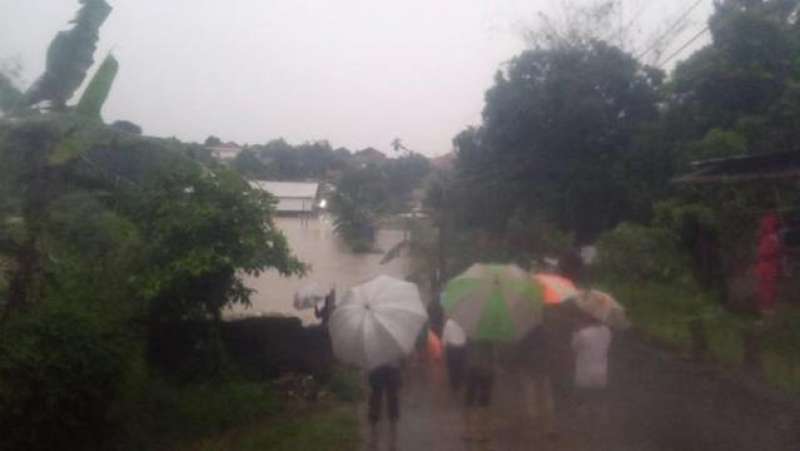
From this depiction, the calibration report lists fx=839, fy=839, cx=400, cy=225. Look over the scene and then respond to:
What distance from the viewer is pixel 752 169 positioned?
13.2 m

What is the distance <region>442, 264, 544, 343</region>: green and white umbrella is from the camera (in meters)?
7.70

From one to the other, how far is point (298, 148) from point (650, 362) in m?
31.0

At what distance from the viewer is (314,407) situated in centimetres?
1023

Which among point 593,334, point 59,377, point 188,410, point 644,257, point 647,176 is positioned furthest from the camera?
point 647,176

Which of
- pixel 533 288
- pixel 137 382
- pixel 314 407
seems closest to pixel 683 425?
pixel 533 288

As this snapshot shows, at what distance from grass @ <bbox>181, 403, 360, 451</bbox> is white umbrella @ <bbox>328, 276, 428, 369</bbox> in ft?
3.25

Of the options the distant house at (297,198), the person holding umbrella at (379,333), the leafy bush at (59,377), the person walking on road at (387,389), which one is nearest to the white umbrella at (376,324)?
the person holding umbrella at (379,333)

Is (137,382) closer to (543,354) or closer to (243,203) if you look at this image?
(243,203)

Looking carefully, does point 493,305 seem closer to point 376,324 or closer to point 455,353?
point 376,324

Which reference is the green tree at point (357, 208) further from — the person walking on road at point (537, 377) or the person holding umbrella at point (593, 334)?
the person holding umbrella at point (593, 334)

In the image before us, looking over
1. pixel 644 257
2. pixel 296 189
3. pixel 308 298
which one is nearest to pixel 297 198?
pixel 296 189

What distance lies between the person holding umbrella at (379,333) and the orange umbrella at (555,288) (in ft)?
3.93

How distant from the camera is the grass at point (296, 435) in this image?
8.33m

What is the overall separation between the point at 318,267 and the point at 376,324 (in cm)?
1124
